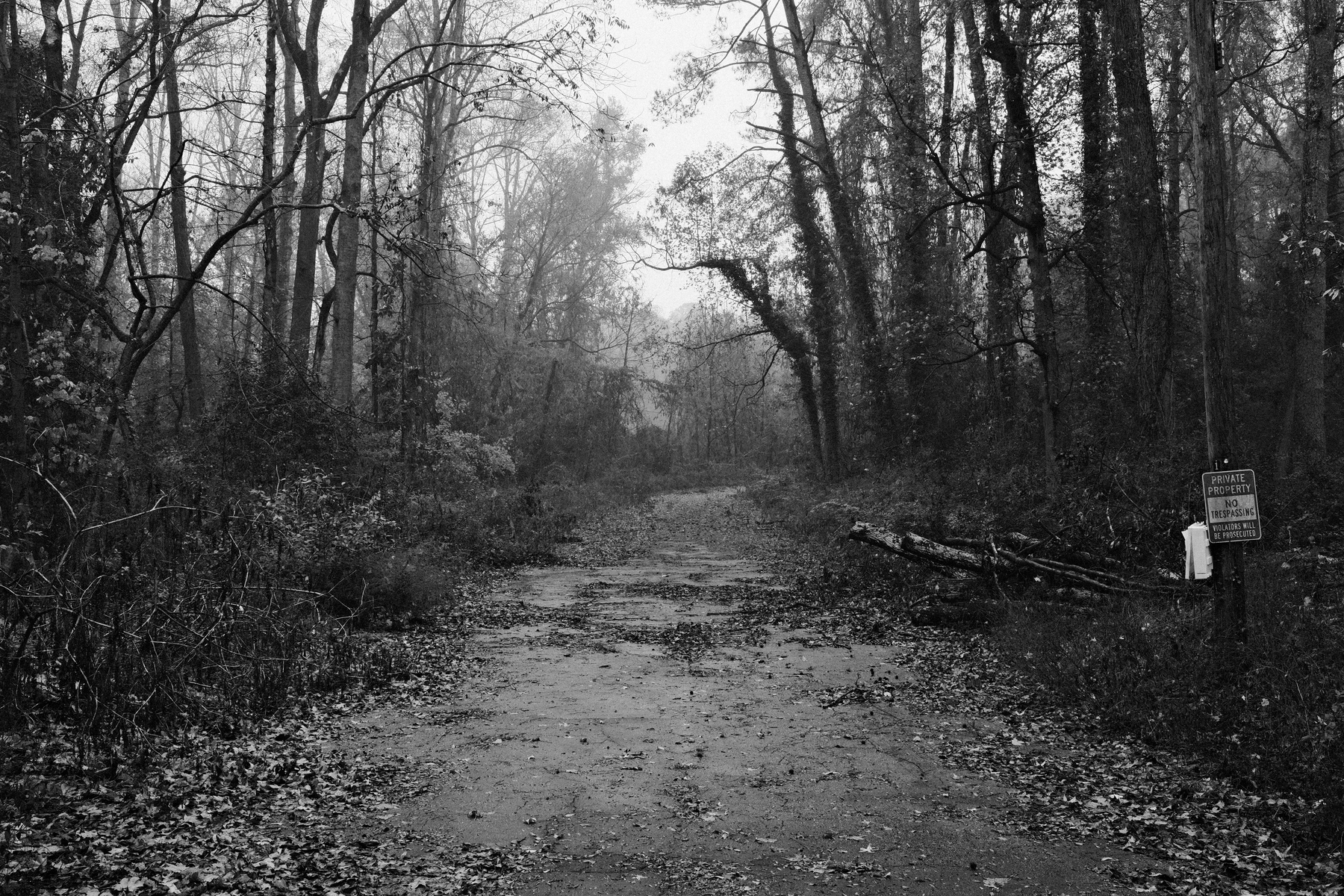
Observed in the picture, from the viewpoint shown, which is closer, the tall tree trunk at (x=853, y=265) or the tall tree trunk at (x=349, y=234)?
the tall tree trunk at (x=349, y=234)

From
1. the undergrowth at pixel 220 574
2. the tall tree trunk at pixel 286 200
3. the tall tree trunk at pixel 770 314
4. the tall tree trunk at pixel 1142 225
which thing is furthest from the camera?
the tall tree trunk at pixel 770 314

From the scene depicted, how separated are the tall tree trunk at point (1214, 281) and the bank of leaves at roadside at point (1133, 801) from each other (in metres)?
1.54

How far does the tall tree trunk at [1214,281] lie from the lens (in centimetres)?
710

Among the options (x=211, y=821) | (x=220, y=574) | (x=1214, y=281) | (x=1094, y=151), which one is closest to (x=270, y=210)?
(x=220, y=574)

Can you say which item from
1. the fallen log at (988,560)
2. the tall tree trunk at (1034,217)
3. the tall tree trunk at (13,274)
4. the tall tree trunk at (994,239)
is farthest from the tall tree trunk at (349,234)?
the tall tree trunk at (1034,217)

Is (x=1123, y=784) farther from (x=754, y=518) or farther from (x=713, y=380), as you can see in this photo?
(x=713, y=380)

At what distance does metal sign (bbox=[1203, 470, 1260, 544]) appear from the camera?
271 inches

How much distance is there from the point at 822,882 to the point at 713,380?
55.8 m

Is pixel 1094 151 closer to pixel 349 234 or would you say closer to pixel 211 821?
pixel 349 234

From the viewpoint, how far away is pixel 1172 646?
7352 millimetres

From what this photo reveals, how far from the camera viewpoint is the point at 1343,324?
72.0 ft

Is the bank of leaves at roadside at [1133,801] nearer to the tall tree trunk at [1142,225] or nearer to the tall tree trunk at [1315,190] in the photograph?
the tall tree trunk at [1142,225]

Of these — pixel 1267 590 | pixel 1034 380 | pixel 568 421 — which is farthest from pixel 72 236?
pixel 568 421

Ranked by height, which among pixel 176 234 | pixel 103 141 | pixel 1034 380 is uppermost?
pixel 176 234
